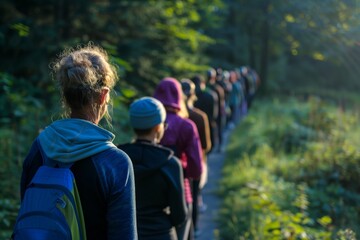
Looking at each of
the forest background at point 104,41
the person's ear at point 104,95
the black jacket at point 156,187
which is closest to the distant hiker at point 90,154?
the person's ear at point 104,95

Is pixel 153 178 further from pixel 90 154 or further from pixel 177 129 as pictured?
pixel 90 154

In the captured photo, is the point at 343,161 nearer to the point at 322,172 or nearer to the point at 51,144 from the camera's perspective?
the point at 322,172

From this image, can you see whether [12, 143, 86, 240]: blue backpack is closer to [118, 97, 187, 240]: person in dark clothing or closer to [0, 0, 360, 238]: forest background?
[118, 97, 187, 240]: person in dark clothing

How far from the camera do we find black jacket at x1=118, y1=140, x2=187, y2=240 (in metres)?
3.64

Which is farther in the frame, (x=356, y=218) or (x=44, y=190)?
(x=356, y=218)

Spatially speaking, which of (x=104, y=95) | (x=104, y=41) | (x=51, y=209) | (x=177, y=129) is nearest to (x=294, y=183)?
(x=177, y=129)

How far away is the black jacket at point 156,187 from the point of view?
364 centimetres

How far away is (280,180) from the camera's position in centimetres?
905

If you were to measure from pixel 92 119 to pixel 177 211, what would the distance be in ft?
5.30

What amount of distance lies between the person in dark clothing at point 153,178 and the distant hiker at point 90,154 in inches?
53.7

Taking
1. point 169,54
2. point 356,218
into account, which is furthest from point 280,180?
point 169,54

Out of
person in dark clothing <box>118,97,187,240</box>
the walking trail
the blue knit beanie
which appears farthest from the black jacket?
the walking trail

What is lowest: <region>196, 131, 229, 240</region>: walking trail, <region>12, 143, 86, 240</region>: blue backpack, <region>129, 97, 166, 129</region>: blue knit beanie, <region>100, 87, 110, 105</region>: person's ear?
<region>196, 131, 229, 240</region>: walking trail

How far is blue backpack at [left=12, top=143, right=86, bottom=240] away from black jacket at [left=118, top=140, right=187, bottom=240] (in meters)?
1.51
